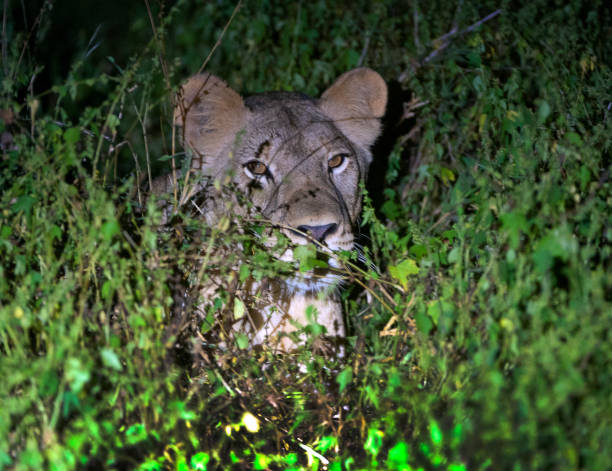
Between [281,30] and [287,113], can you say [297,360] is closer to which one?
[287,113]

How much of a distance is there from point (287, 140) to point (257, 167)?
21cm

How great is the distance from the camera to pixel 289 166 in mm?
3326

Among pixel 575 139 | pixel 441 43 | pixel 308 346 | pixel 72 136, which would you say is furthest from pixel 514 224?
pixel 441 43

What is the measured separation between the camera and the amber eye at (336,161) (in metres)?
3.50

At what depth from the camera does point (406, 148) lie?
4.95 meters

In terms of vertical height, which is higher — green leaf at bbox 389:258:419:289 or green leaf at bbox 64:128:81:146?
green leaf at bbox 64:128:81:146

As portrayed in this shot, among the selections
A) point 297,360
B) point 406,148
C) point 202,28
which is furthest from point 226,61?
point 297,360

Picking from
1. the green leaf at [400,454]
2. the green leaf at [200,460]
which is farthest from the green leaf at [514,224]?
the green leaf at [200,460]

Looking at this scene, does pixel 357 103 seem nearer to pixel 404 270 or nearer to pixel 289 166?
pixel 289 166

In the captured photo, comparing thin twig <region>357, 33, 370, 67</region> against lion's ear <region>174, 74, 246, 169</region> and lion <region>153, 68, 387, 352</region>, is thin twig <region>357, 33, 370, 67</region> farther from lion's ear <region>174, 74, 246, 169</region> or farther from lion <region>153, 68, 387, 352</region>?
lion's ear <region>174, 74, 246, 169</region>

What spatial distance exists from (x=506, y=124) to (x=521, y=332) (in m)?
1.60

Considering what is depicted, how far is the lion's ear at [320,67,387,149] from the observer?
3.74 m

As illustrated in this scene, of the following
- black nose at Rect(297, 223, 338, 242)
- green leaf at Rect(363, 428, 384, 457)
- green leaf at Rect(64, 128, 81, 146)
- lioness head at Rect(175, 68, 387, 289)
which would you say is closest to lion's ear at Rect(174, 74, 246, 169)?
lioness head at Rect(175, 68, 387, 289)

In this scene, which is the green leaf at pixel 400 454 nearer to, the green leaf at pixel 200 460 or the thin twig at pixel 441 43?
the green leaf at pixel 200 460
